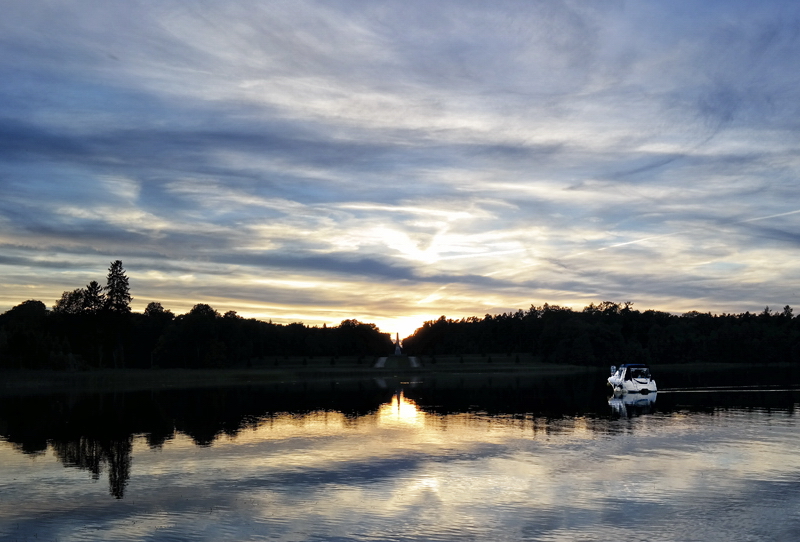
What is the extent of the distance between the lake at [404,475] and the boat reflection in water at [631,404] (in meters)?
0.79

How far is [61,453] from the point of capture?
108 feet

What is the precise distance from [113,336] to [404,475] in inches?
4428

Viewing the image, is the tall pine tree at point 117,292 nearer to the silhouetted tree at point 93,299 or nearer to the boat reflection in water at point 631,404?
the silhouetted tree at point 93,299

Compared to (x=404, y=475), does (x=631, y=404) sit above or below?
above

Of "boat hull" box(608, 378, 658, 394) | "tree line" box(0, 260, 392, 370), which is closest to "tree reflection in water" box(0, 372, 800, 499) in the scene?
"boat hull" box(608, 378, 658, 394)

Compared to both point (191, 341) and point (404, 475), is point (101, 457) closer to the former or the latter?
point (404, 475)

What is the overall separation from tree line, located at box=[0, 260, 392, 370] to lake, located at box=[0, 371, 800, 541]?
174ft

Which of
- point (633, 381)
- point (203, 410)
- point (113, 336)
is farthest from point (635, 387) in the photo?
point (113, 336)

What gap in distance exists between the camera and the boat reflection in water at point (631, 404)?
51.5 m

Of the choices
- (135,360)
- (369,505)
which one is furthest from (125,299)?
(369,505)

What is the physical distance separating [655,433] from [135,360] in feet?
501

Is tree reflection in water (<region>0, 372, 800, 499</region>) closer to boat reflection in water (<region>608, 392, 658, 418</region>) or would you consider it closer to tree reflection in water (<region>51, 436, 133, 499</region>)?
tree reflection in water (<region>51, 436, 133, 499</region>)

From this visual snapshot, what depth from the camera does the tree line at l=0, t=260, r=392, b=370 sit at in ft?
329

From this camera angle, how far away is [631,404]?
2344 inches
